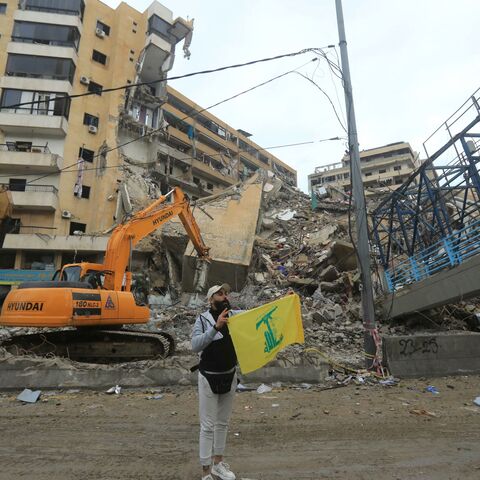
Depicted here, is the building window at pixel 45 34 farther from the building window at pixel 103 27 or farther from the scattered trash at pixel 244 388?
the scattered trash at pixel 244 388

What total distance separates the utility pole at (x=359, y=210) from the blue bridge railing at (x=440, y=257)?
2870 millimetres

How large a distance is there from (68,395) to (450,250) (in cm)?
885

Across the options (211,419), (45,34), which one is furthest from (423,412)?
(45,34)

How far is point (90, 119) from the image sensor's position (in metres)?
28.0

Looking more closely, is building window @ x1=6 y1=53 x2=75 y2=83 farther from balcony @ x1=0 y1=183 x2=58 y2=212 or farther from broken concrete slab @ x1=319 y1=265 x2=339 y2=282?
broken concrete slab @ x1=319 y1=265 x2=339 y2=282

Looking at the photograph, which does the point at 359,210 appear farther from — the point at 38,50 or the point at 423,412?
the point at 38,50

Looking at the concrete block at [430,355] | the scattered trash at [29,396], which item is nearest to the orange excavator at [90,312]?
the scattered trash at [29,396]

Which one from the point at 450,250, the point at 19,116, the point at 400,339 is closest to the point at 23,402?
the point at 400,339

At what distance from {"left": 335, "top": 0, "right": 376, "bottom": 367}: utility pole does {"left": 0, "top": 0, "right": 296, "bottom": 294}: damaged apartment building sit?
1467cm

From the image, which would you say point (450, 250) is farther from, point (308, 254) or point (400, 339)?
point (308, 254)

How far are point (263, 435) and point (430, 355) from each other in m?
4.66

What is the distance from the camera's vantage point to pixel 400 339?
23.9 ft

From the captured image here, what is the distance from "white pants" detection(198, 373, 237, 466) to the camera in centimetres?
309

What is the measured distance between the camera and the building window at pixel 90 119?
27.7 meters
